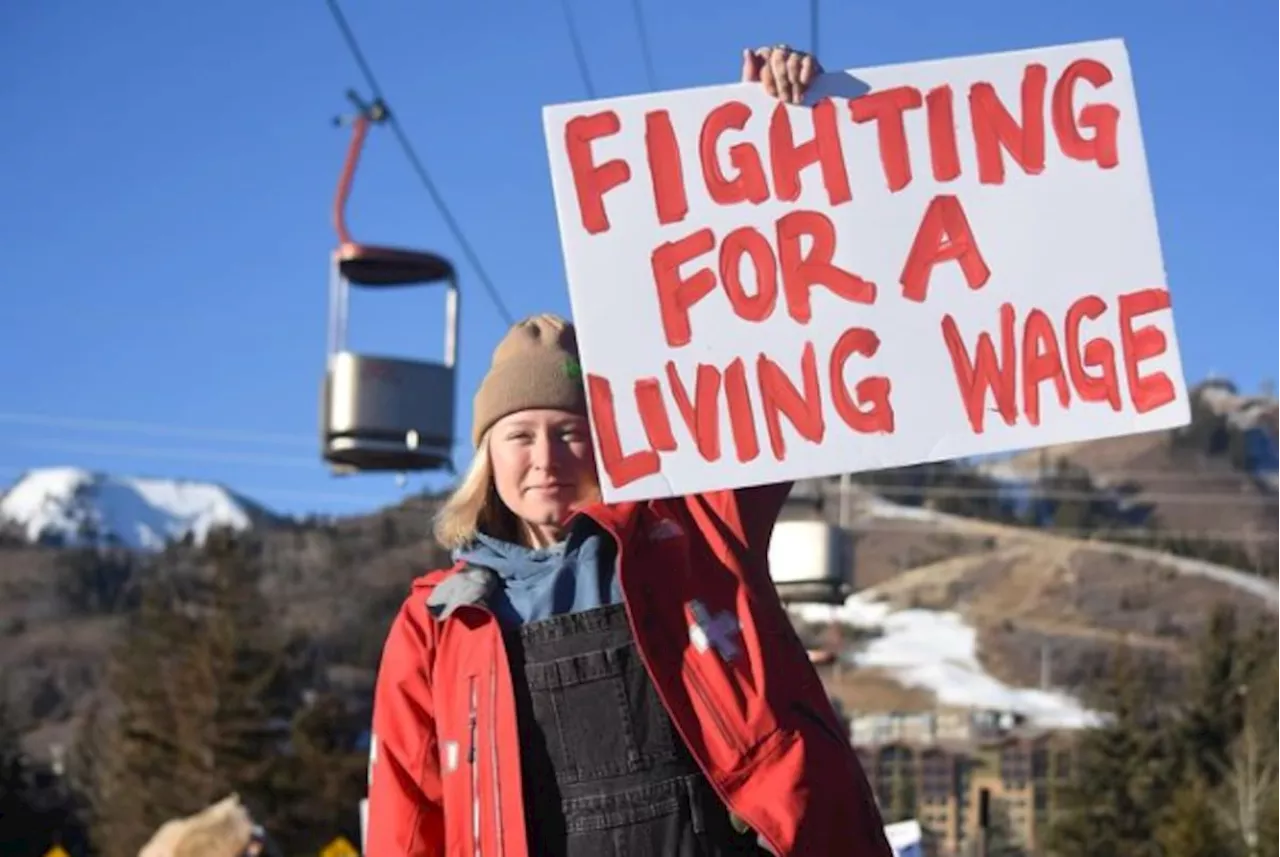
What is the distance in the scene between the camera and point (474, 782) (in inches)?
119

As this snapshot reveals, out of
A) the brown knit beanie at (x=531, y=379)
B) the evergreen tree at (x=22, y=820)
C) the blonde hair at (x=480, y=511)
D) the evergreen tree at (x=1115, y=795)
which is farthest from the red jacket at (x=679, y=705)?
the evergreen tree at (x=22, y=820)

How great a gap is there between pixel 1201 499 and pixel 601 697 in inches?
7694

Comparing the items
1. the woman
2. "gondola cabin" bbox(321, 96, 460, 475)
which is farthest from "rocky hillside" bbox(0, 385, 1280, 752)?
the woman

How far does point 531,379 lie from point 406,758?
0.61m

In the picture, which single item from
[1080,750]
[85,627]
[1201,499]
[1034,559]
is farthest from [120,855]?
[1201,499]

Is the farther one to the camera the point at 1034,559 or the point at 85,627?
the point at 1034,559

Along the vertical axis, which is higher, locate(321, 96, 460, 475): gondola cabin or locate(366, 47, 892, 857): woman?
locate(321, 96, 460, 475): gondola cabin

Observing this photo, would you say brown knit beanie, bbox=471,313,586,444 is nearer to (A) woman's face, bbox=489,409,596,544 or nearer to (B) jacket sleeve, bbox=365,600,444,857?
(A) woman's face, bbox=489,409,596,544

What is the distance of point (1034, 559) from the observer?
177250mm

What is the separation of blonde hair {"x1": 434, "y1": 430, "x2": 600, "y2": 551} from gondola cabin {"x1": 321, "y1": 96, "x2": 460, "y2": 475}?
1176cm

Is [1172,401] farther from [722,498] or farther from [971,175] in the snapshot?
[722,498]

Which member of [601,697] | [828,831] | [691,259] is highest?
[691,259]

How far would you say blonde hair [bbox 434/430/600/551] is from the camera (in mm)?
3286

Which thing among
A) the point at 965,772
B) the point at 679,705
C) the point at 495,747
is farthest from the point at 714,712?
the point at 965,772
